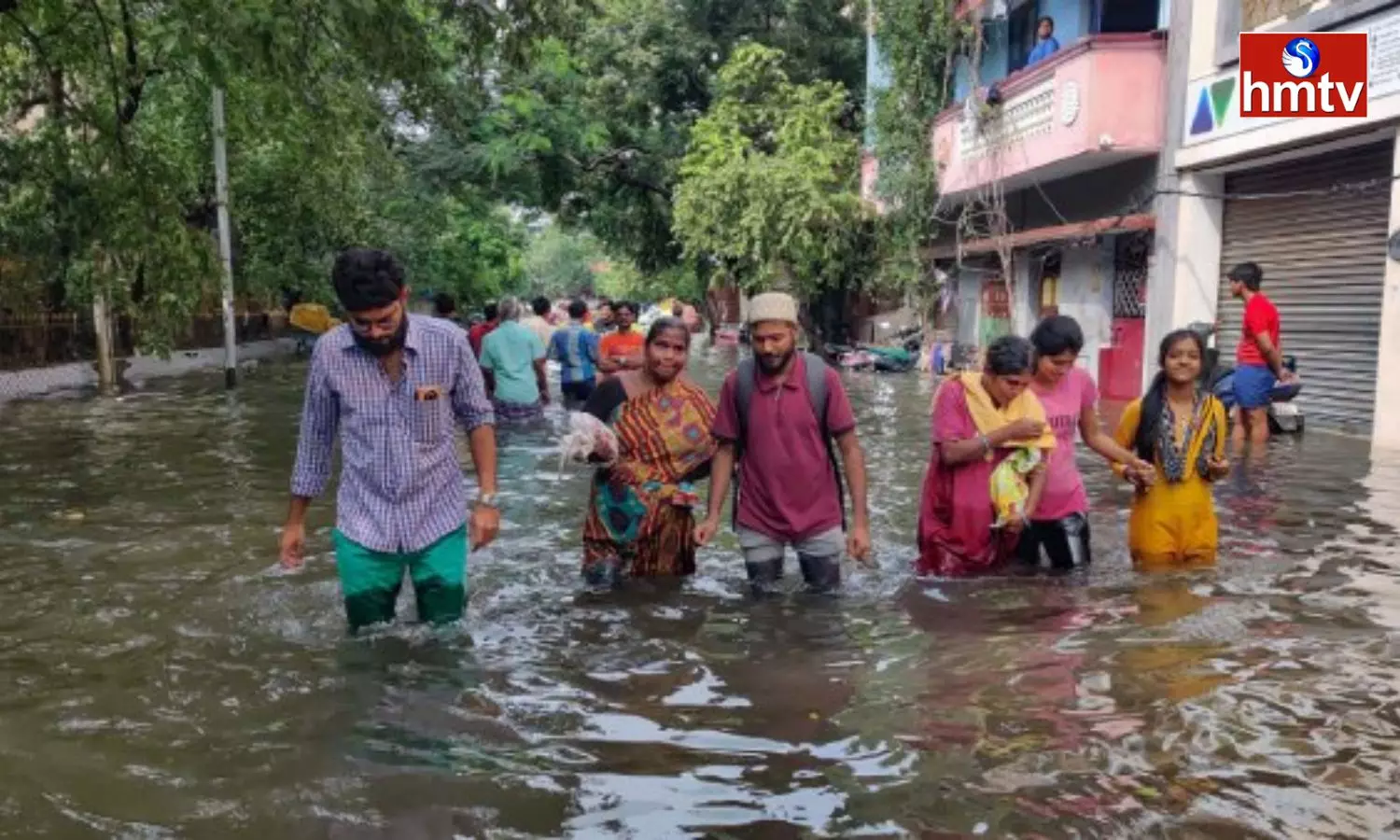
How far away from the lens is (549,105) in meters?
27.9

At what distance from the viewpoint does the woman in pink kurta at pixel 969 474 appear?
5637 millimetres

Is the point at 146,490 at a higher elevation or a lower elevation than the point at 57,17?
lower

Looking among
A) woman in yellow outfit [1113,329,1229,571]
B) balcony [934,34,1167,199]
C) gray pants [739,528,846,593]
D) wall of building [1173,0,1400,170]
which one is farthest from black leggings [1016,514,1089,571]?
balcony [934,34,1167,199]

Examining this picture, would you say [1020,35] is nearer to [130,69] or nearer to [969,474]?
[130,69]

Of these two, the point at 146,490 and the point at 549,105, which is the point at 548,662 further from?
the point at 549,105

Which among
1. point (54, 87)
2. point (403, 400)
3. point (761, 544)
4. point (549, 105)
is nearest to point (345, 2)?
point (403, 400)

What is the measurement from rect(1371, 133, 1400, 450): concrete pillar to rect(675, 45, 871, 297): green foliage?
13.0 metres

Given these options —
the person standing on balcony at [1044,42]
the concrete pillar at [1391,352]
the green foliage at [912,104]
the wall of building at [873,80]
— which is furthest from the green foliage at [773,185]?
the concrete pillar at [1391,352]

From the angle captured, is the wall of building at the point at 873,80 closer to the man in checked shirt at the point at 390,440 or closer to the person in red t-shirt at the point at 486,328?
the person in red t-shirt at the point at 486,328

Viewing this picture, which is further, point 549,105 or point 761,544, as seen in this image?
point 549,105

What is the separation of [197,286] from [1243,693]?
9.80 metres

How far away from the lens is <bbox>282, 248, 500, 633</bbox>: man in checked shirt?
15.1 feet

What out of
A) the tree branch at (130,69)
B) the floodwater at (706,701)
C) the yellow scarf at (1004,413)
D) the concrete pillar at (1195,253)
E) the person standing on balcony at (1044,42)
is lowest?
the floodwater at (706,701)

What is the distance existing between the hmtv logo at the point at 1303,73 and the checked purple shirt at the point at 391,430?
10.8 meters
